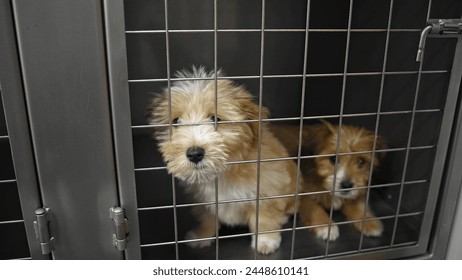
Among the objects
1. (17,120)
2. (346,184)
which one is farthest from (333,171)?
(17,120)

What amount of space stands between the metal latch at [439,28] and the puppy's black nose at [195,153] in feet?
1.98

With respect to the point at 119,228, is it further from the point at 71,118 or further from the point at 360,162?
the point at 360,162

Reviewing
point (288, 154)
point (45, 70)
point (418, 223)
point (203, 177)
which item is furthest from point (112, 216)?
point (418, 223)

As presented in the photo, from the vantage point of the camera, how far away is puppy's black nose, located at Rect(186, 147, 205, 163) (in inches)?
37.2

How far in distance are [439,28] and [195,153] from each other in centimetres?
70

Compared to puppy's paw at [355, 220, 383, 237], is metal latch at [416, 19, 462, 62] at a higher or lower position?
higher

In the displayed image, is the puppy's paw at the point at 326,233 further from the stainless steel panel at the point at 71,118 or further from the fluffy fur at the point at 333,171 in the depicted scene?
the stainless steel panel at the point at 71,118

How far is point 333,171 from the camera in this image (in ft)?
4.15

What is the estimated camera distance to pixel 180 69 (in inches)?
44.1

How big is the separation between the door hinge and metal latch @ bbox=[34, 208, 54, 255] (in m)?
0.15

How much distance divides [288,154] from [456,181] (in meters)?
0.52

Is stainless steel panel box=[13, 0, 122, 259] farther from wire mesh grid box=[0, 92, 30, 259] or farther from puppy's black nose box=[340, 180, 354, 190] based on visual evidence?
puppy's black nose box=[340, 180, 354, 190]

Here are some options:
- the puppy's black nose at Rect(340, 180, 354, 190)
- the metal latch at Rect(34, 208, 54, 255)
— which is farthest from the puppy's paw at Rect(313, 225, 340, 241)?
the metal latch at Rect(34, 208, 54, 255)

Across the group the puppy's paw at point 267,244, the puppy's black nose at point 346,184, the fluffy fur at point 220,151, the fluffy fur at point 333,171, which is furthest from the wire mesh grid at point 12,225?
the puppy's black nose at point 346,184
